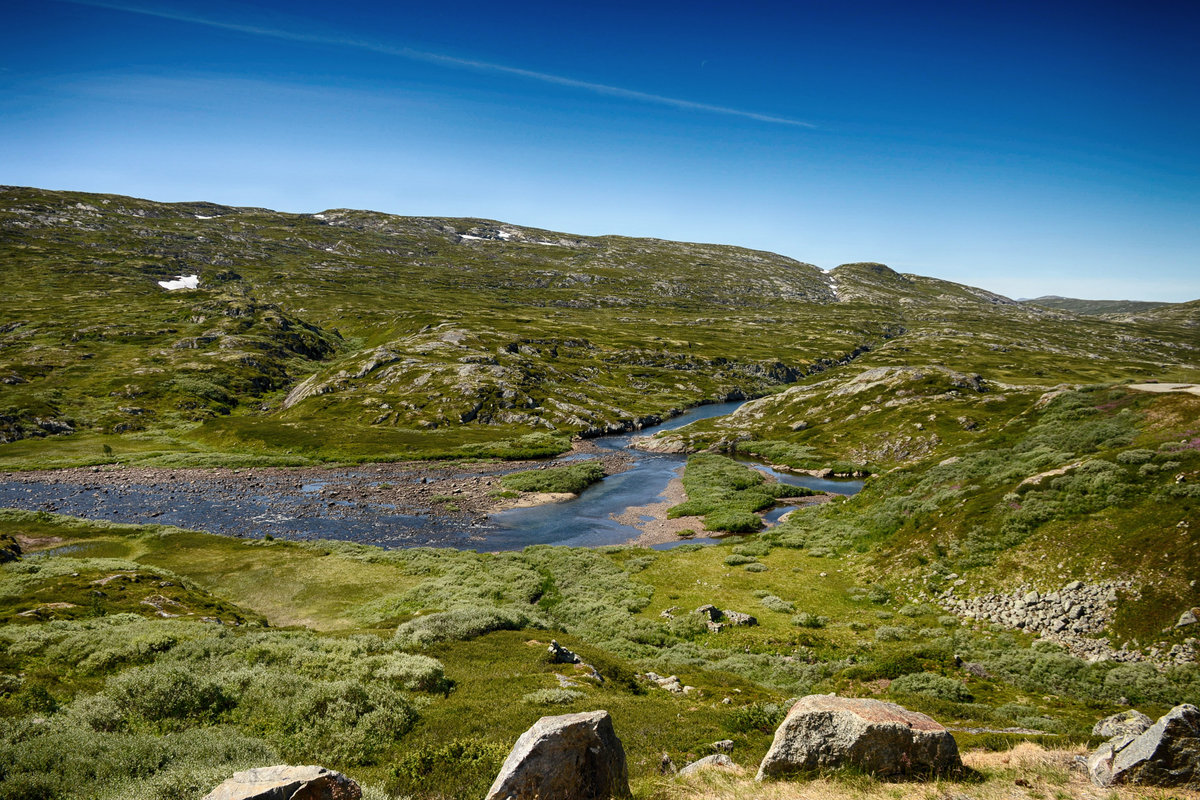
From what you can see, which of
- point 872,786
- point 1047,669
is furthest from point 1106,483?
point 872,786

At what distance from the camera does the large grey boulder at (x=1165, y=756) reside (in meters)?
12.0

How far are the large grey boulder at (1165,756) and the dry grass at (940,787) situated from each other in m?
0.25

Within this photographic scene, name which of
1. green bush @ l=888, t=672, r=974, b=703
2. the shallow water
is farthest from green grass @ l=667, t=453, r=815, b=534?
green bush @ l=888, t=672, r=974, b=703

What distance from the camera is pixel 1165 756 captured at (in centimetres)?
1204

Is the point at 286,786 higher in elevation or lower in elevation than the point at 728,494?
higher

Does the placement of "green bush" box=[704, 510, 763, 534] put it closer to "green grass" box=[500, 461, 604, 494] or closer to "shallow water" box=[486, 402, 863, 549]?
"shallow water" box=[486, 402, 863, 549]

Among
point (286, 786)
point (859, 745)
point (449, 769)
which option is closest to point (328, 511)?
point (449, 769)

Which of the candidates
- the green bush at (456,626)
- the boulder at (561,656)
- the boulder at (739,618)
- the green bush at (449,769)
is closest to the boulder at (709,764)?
the green bush at (449,769)

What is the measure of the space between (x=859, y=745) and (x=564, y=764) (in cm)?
775

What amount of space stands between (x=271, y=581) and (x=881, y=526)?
58.6 metres

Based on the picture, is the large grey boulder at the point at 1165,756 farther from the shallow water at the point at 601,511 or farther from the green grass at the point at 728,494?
the shallow water at the point at 601,511

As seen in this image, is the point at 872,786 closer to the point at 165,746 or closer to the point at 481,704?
the point at 481,704

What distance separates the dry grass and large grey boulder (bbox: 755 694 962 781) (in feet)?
1.28

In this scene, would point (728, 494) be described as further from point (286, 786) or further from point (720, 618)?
point (286, 786)
